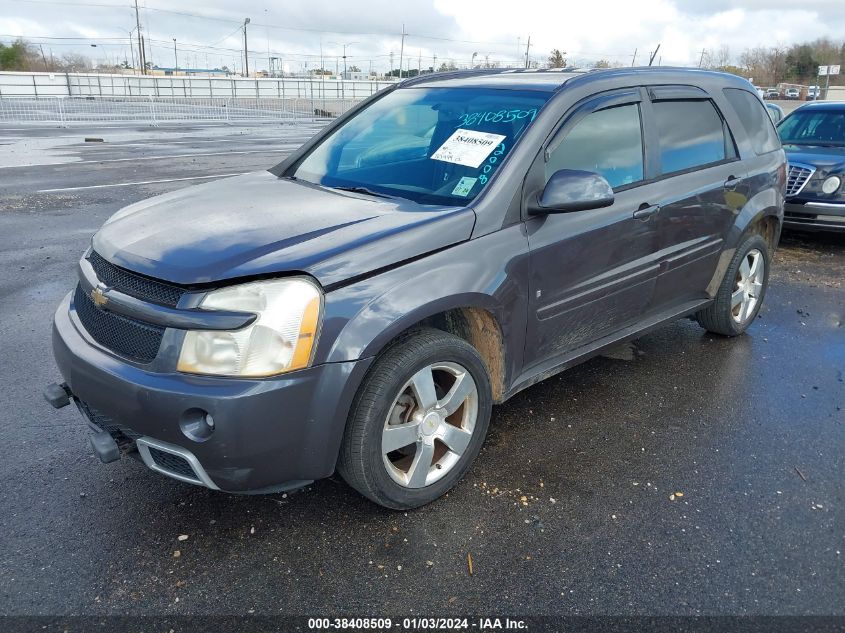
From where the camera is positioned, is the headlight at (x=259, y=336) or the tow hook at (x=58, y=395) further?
the tow hook at (x=58, y=395)

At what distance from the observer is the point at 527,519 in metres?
2.90

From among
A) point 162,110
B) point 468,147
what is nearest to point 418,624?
point 468,147

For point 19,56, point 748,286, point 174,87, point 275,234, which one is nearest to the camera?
point 275,234

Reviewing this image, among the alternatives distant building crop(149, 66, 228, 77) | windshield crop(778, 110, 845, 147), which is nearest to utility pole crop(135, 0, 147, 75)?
distant building crop(149, 66, 228, 77)

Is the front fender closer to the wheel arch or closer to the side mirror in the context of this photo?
the side mirror

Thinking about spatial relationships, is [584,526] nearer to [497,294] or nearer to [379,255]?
[497,294]

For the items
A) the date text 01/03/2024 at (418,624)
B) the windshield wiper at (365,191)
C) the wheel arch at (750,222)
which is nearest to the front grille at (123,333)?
the date text 01/03/2024 at (418,624)

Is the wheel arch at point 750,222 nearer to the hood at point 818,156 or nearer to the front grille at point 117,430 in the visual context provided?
the hood at point 818,156

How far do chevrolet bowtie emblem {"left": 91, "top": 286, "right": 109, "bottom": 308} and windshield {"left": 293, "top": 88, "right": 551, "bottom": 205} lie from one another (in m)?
1.32

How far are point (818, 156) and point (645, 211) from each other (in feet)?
19.0

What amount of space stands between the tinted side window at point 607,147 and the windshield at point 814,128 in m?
6.48

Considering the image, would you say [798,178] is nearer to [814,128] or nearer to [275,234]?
[814,128]

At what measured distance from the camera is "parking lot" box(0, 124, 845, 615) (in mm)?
2459

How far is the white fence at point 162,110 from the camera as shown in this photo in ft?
87.3
